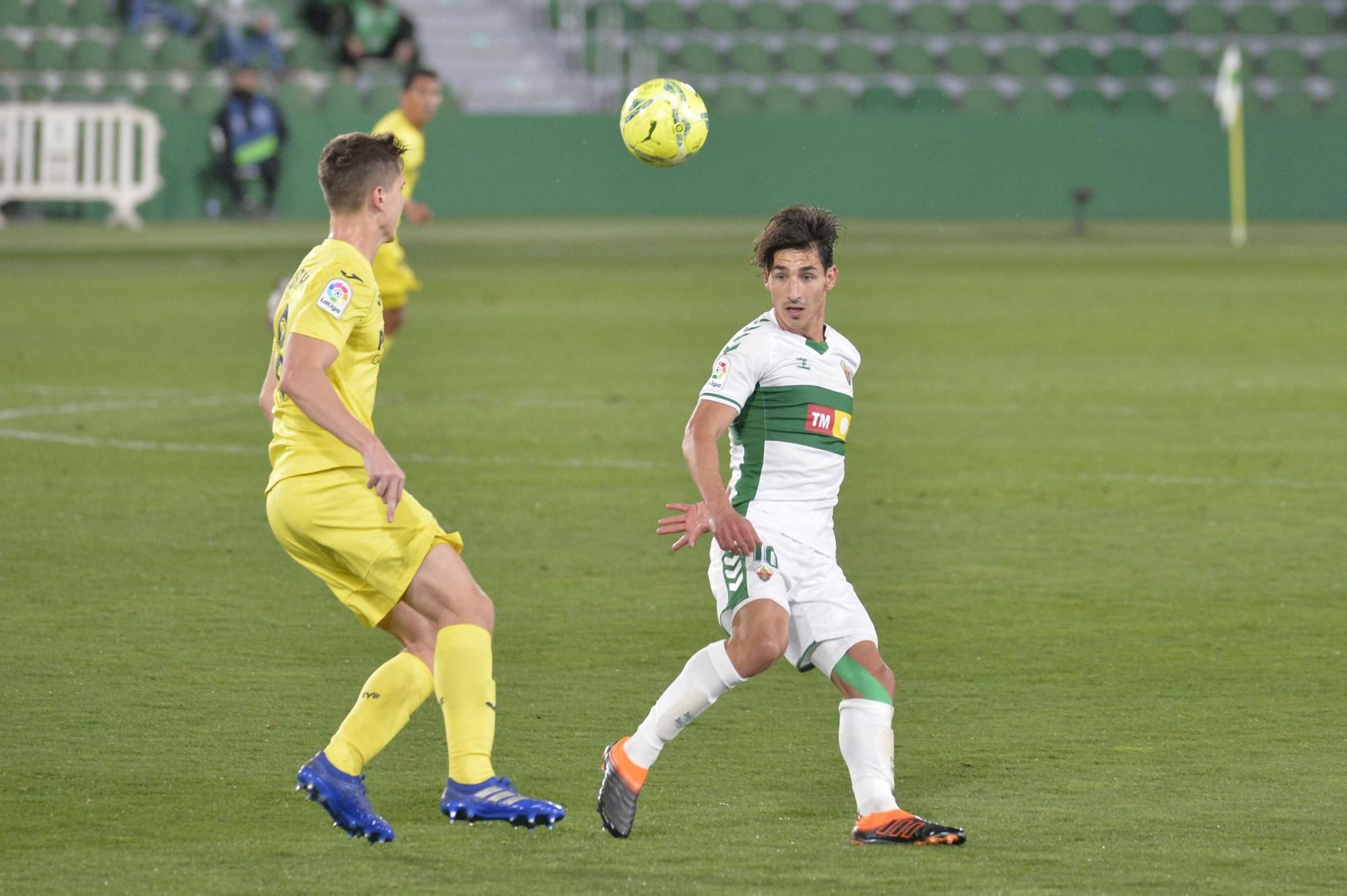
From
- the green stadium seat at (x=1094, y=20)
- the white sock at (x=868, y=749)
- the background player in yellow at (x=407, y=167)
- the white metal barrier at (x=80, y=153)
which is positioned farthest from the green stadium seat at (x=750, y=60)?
the white sock at (x=868, y=749)

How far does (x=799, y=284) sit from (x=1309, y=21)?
32.9 m

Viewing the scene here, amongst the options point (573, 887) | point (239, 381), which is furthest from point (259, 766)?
point (239, 381)

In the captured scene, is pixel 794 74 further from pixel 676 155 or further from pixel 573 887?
pixel 573 887

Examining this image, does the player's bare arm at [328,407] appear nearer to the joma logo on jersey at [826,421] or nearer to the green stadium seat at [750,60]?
the joma logo on jersey at [826,421]

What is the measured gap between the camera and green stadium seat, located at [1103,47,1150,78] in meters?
34.8

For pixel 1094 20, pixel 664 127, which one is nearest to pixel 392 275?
pixel 664 127

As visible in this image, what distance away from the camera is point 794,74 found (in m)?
34.3

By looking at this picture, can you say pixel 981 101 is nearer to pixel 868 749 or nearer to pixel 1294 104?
pixel 1294 104

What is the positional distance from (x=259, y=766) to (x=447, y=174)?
87.0 ft

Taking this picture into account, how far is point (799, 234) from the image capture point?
5.16m

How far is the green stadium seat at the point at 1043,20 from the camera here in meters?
35.5

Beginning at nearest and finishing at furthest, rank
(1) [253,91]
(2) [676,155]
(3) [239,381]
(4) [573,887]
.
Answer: (4) [573,887]
(2) [676,155]
(3) [239,381]
(1) [253,91]

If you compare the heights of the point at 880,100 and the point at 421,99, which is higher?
the point at 880,100

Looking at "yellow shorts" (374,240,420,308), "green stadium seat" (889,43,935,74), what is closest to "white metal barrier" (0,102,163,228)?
"green stadium seat" (889,43,935,74)
